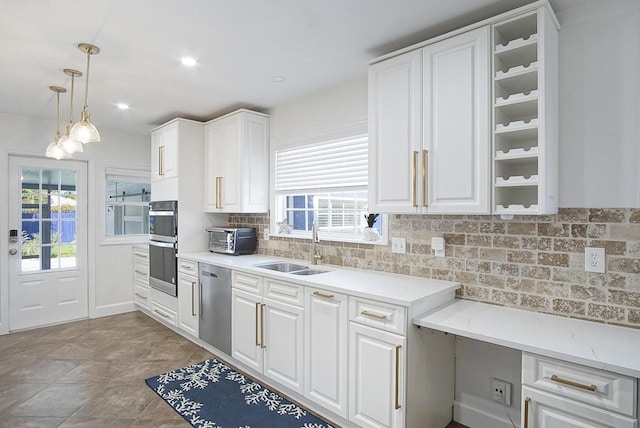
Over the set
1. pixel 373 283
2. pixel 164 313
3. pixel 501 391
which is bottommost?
pixel 164 313

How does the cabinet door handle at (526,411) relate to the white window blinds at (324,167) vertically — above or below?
below

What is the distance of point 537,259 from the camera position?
2078 millimetres

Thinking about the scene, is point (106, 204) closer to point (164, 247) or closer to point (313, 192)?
point (164, 247)

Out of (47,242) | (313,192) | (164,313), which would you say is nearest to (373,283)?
(313,192)

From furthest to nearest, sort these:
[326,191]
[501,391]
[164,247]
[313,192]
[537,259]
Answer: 1. [164,247]
2. [313,192]
3. [326,191]
4. [501,391]
5. [537,259]

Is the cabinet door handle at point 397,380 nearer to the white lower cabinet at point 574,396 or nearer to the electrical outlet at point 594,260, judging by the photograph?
the white lower cabinet at point 574,396

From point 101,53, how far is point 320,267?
7.60ft

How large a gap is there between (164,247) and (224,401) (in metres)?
2.10

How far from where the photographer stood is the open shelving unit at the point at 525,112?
1.81m

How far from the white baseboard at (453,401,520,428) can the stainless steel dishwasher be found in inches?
76.4

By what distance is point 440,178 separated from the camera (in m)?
2.15

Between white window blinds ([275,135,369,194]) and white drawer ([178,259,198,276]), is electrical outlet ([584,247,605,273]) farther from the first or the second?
white drawer ([178,259,198,276])

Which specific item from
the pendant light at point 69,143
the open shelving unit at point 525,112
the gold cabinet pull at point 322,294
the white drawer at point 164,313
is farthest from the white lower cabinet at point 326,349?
the white drawer at point 164,313

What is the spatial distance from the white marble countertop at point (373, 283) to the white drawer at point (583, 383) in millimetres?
613
